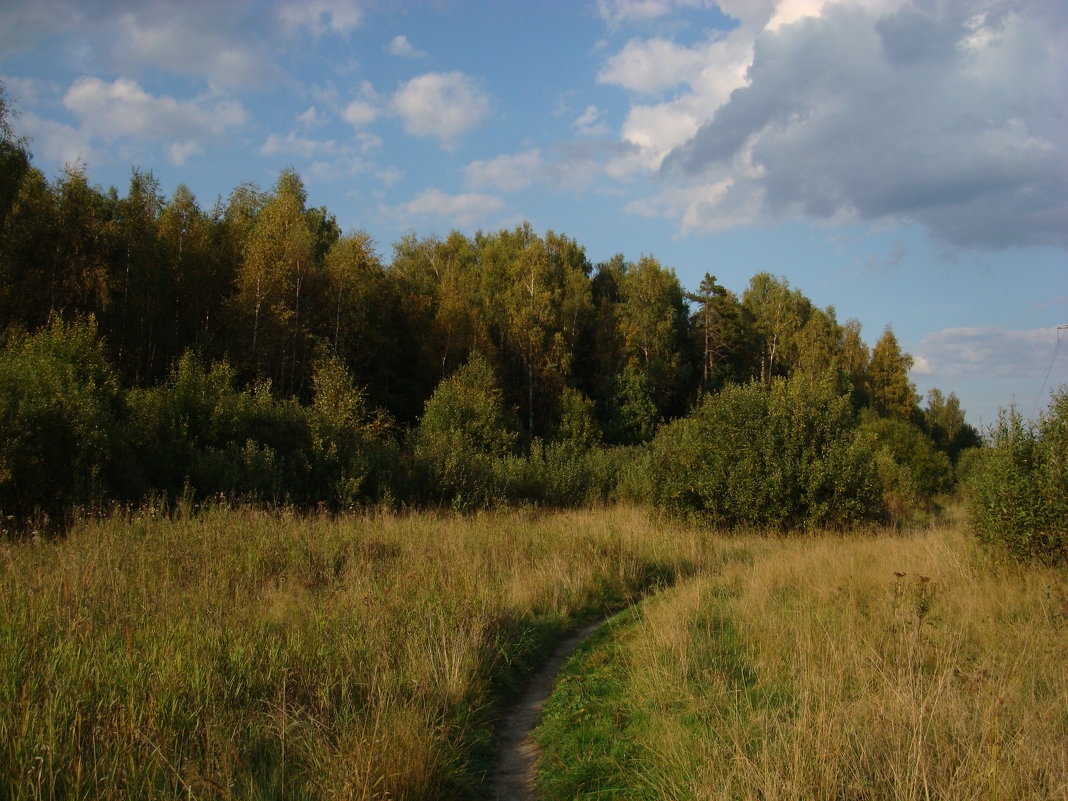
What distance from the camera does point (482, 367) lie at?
123ft

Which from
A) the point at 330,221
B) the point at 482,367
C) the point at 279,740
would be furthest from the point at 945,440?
the point at 279,740

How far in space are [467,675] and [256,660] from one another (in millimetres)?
1930

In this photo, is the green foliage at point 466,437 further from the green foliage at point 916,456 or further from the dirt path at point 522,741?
the green foliage at point 916,456

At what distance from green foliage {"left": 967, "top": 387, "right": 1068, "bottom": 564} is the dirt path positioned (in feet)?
24.4

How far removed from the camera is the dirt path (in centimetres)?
505

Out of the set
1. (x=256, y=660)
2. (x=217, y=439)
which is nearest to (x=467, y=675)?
(x=256, y=660)

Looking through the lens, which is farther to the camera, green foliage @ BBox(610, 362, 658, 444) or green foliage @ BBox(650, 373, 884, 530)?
green foliage @ BBox(610, 362, 658, 444)

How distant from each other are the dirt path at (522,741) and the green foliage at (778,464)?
42.0 ft

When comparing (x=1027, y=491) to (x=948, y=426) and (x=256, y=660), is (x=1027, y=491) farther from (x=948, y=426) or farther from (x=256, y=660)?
(x=948, y=426)

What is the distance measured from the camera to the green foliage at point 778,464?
19344 mm

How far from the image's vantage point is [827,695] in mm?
5312

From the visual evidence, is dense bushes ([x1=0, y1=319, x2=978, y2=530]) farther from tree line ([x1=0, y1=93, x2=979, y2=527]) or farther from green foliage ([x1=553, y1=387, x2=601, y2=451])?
green foliage ([x1=553, y1=387, x2=601, y2=451])

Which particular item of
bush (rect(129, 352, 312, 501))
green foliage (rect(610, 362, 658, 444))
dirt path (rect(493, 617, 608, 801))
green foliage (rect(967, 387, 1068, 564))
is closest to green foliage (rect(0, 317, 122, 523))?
bush (rect(129, 352, 312, 501))

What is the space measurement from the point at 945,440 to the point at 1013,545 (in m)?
67.9
